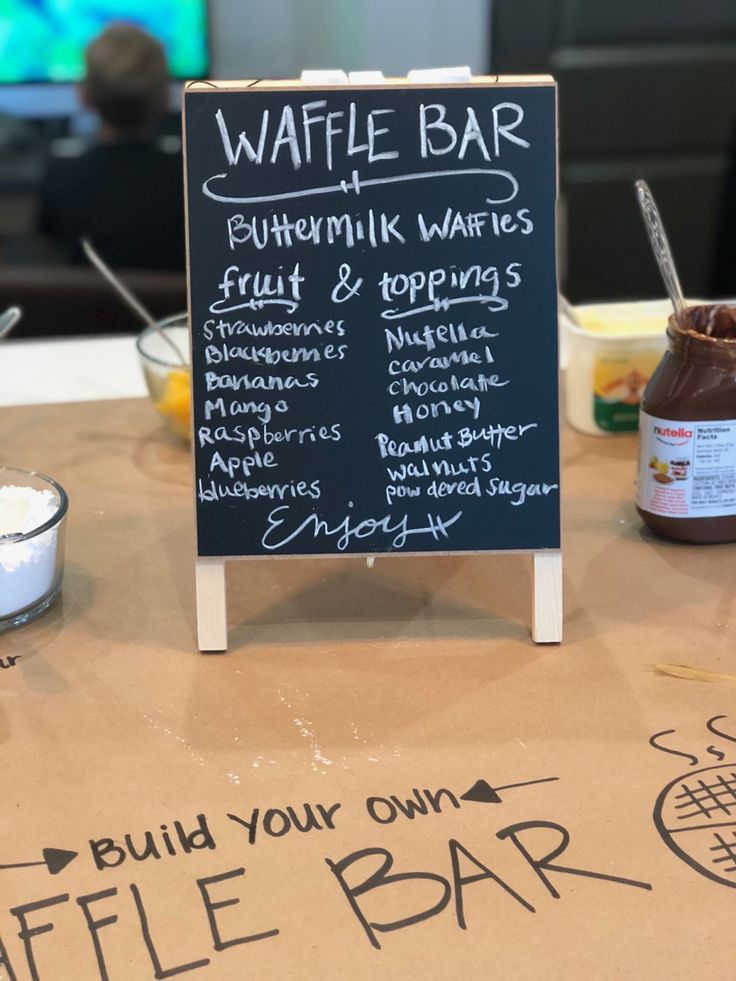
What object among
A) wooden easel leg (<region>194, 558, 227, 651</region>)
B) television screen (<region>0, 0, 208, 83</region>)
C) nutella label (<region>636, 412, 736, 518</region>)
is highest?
television screen (<region>0, 0, 208, 83</region>)

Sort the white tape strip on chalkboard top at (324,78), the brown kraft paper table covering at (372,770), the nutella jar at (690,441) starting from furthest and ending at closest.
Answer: the nutella jar at (690,441) < the white tape strip on chalkboard top at (324,78) < the brown kraft paper table covering at (372,770)

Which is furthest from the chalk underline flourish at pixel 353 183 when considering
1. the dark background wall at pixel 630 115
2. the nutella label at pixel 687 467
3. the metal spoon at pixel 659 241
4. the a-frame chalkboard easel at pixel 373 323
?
the dark background wall at pixel 630 115

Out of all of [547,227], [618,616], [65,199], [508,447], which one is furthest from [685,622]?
[65,199]

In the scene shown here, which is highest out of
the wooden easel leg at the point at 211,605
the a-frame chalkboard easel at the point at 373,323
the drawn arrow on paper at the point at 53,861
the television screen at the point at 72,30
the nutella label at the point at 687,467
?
the television screen at the point at 72,30

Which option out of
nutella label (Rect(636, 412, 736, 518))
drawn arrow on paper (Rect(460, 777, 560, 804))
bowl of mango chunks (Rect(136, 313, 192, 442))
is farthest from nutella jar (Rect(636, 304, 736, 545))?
bowl of mango chunks (Rect(136, 313, 192, 442))

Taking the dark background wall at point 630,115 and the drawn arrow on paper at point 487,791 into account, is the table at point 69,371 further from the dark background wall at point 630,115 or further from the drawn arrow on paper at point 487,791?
the dark background wall at point 630,115

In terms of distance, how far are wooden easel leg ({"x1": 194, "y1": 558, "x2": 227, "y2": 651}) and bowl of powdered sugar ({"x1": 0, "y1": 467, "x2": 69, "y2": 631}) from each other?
171 millimetres

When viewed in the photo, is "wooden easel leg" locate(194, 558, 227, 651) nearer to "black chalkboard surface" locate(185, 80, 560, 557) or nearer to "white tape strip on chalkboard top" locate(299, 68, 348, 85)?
"black chalkboard surface" locate(185, 80, 560, 557)

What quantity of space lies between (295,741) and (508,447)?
390 mm

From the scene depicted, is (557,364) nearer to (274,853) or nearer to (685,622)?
(685,622)

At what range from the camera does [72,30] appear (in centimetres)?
381

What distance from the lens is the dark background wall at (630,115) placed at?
3.91 meters

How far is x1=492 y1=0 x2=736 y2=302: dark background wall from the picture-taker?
12.8 ft

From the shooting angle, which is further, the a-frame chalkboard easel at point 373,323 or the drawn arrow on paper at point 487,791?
the a-frame chalkboard easel at point 373,323
